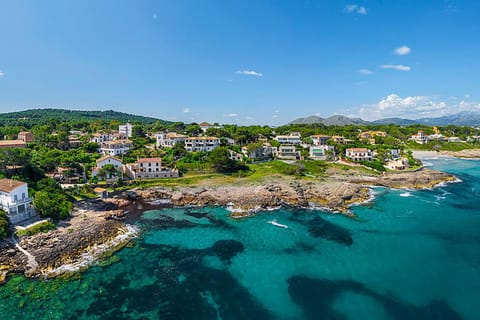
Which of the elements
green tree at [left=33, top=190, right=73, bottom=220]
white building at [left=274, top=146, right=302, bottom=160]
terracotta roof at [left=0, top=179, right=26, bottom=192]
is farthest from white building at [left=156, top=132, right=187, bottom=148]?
terracotta roof at [left=0, top=179, right=26, bottom=192]

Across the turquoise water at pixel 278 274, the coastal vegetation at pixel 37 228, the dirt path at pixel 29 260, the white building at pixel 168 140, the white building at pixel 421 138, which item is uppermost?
the white building at pixel 168 140

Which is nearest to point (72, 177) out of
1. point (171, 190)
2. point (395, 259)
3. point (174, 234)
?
point (171, 190)

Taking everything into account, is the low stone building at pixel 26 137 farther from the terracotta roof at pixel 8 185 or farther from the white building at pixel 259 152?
the white building at pixel 259 152

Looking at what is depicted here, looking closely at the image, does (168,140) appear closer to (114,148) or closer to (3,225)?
(114,148)

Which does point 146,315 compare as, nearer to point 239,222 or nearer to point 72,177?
point 239,222

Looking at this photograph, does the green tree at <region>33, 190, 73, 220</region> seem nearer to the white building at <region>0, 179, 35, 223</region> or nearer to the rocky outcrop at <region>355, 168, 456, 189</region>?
the white building at <region>0, 179, 35, 223</region>

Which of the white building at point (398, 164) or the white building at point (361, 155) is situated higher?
the white building at point (361, 155)

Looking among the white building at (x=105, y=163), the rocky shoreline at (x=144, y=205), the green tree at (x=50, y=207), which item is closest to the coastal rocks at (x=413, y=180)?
the rocky shoreline at (x=144, y=205)
